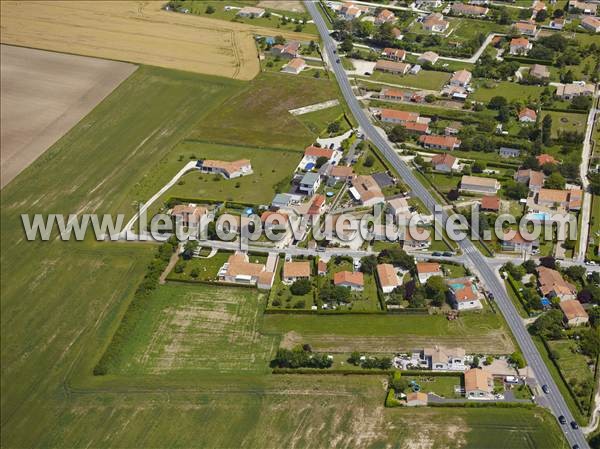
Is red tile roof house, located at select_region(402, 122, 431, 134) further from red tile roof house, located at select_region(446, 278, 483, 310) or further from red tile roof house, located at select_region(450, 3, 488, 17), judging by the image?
red tile roof house, located at select_region(450, 3, 488, 17)

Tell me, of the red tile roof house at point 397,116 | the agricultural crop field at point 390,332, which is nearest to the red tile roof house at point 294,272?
the agricultural crop field at point 390,332

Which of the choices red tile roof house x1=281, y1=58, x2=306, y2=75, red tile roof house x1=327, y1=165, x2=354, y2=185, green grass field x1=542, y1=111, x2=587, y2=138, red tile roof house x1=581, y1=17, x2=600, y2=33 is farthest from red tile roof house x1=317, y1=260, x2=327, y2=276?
red tile roof house x1=581, y1=17, x2=600, y2=33

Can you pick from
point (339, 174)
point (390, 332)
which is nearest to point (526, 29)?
point (339, 174)

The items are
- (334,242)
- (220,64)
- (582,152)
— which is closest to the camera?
(334,242)

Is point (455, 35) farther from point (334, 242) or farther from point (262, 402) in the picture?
point (262, 402)

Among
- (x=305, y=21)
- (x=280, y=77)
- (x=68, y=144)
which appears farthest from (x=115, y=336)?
(x=305, y=21)

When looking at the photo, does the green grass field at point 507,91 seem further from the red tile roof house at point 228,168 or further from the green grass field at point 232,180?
the red tile roof house at point 228,168
